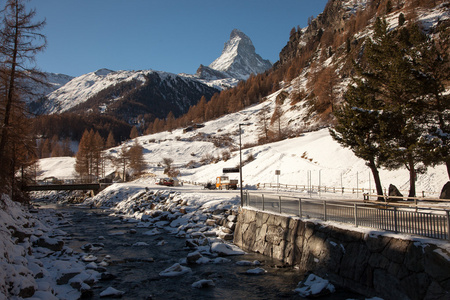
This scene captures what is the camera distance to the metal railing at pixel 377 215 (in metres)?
10.5

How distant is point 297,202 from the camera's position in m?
18.1

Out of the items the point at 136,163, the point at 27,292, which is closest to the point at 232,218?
the point at 27,292

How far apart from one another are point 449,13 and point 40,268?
9724cm

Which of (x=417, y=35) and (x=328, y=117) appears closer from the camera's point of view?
(x=417, y=35)

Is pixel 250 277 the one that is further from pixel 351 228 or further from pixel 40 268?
pixel 40 268

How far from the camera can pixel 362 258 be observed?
1184cm

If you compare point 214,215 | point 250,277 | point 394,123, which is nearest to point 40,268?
point 250,277

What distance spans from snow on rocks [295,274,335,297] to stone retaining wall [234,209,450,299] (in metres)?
0.63

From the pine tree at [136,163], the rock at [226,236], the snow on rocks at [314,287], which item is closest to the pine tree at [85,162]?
the pine tree at [136,163]

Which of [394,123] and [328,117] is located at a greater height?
[328,117]

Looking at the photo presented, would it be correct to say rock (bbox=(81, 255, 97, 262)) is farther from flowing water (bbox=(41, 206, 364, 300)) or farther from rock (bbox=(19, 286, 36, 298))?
rock (bbox=(19, 286, 36, 298))

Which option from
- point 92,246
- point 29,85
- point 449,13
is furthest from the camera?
point 449,13

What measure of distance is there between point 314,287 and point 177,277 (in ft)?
21.8

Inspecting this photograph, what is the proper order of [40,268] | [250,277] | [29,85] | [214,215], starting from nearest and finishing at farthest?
[40,268], [250,277], [29,85], [214,215]
